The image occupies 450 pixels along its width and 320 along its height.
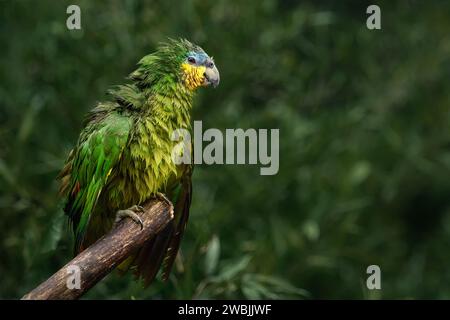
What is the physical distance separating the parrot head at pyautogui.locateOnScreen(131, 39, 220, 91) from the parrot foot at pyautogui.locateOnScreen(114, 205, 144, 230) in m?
0.38

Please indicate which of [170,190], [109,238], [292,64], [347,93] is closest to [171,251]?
[170,190]

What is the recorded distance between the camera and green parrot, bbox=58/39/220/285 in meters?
2.33

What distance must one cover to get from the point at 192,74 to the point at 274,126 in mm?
2458

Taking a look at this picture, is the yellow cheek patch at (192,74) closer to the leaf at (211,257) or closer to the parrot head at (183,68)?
the parrot head at (183,68)

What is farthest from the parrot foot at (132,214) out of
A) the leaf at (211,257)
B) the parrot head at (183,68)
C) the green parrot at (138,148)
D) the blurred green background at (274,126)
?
the leaf at (211,257)

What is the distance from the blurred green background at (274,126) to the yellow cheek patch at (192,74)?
98 centimetres

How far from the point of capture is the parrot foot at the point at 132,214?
7.37 ft

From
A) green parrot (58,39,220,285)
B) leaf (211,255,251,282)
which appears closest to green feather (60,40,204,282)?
green parrot (58,39,220,285)

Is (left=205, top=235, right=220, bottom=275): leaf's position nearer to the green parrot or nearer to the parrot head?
the green parrot

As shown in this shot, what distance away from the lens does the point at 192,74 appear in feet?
7.80

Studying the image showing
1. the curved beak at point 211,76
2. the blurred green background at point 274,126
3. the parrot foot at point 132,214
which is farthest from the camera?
the blurred green background at point 274,126

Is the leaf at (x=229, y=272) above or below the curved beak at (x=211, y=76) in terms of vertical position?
below

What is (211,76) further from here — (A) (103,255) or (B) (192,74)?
(A) (103,255)

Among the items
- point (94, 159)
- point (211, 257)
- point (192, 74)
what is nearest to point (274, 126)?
point (211, 257)
